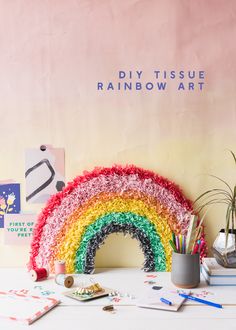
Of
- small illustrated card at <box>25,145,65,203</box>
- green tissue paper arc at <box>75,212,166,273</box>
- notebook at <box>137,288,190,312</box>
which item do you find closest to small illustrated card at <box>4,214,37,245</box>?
small illustrated card at <box>25,145,65,203</box>

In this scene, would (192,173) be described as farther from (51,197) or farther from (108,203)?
(51,197)

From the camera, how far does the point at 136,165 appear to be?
4.99 feet

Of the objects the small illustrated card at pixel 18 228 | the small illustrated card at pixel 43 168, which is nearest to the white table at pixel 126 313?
the small illustrated card at pixel 18 228

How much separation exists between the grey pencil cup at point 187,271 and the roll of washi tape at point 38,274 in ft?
1.40

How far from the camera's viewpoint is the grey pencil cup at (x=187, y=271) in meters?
1.27

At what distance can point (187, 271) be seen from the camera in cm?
127

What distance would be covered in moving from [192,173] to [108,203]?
328 millimetres

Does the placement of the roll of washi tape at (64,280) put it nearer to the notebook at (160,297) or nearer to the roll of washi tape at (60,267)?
the roll of washi tape at (60,267)

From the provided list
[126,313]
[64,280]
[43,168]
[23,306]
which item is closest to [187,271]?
[126,313]

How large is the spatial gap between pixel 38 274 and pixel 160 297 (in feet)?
1.34

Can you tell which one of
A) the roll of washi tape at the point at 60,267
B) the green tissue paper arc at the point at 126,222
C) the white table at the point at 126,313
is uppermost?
the green tissue paper arc at the point at 126,222

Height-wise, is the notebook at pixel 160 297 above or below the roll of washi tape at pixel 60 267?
below

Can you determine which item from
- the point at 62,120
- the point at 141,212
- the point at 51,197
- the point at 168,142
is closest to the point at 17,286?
the point at 51,197

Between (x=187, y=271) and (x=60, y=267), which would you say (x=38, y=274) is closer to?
(x=60, y=267)
